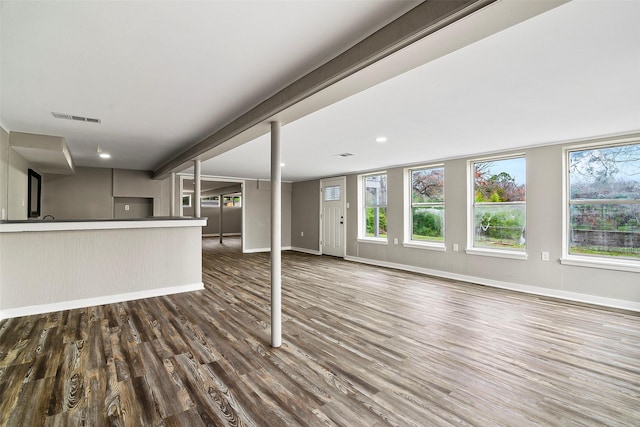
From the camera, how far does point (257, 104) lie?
110 inches

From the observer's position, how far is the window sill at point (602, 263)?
3.71 m

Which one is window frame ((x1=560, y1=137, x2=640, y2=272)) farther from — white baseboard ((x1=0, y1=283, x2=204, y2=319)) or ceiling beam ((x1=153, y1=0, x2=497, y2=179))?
white baseboard ((x1=0, y1=283, x2=204, y2=319))

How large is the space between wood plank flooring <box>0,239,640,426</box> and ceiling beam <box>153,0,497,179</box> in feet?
6.83

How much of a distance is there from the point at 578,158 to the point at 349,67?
4.28m

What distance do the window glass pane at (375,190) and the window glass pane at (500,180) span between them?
83.3 inches

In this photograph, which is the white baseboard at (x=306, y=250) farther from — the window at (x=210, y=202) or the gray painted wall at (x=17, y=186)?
the gray painted wall at (x=17, y=186)

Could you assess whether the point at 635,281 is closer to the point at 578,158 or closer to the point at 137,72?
the point at 578,158

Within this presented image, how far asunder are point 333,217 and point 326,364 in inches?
235

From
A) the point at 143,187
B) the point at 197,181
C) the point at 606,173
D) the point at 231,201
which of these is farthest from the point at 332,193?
the point at 231,201

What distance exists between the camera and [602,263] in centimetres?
389

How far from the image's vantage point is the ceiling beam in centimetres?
132

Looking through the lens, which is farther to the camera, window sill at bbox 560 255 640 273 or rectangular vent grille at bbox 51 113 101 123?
window sill at bbox 560 255 640 273

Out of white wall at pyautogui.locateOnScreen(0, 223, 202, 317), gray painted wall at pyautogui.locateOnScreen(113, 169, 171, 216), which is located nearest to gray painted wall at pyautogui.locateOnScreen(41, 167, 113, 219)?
gray painted wall at pyautogui.locateOnScreen(113, 169, 171, 216)

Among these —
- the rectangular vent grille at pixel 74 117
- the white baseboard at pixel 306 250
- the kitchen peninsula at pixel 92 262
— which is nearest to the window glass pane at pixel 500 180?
the white baseboard at pixel 306 250
